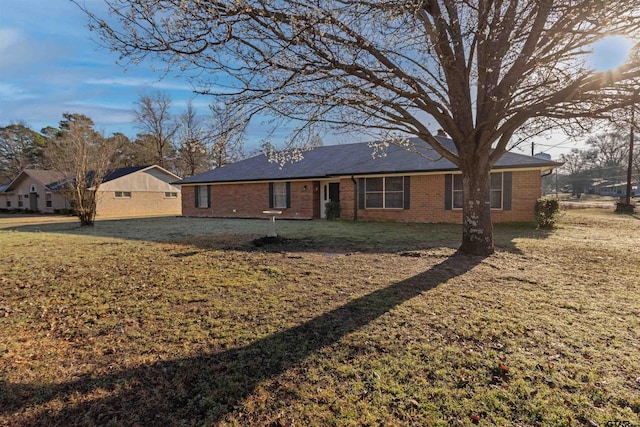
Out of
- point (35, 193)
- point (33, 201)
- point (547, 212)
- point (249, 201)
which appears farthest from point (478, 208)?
point (33, 201)

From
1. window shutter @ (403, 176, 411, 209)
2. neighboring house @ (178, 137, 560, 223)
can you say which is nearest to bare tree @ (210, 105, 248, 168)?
neighboring house @ (178, 137, 560, 223)

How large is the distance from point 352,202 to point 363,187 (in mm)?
908

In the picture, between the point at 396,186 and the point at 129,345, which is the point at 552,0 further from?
the point at 396,186

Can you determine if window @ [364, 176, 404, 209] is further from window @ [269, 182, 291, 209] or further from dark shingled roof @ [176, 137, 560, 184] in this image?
window @ [269, 182, 291, 209]

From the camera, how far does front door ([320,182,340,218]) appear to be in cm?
1756

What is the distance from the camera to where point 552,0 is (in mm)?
5078

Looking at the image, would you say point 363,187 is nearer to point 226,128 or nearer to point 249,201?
point 249,201

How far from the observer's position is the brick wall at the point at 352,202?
1290 cm

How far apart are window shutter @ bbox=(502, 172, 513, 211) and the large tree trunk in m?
6.96

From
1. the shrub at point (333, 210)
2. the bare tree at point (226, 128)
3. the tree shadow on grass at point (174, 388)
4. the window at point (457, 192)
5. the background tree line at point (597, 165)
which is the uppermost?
the background tree line at point (597, 165)

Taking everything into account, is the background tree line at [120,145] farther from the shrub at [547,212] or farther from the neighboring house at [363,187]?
the shrub at [547,212]

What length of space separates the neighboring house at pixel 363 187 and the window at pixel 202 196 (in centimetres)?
6

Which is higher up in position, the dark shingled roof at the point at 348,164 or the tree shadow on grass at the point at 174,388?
the dark shingled roof at the point at 348,164

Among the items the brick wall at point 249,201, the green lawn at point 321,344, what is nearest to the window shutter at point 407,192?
the brick wall at point 249,201
